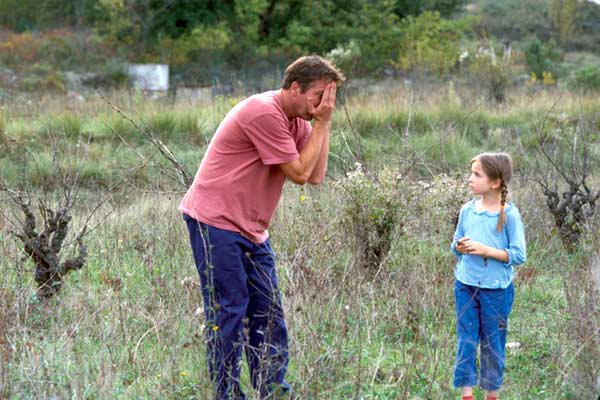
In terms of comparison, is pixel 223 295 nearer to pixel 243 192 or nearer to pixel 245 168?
pixel 243 192

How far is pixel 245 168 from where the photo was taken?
12.7ft

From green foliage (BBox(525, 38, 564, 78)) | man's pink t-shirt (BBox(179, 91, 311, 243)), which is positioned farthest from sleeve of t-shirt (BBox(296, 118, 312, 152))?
green foliage (BBox(525, 38, 564, 78))

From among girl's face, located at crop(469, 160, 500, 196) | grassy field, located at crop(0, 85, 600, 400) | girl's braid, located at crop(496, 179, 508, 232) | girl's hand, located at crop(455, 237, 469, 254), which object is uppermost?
girl's face, located at crop(469, 160, 500, 196)

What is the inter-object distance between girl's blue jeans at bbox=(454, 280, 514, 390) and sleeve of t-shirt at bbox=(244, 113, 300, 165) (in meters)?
1.22

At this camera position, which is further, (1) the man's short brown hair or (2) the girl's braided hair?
(2) the girl's braided hair

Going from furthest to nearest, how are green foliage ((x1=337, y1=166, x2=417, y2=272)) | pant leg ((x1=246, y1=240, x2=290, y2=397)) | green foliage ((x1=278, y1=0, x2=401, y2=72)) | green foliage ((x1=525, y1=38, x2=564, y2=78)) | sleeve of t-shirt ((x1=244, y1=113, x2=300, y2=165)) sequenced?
1. green foliage ((x1=278, y1=0, x2=401, y2=72))
2. green foliage ((x1=525, y1=38, x2=564, y2=78))
3. green foliage ((x1=337, y1=166, x2=417, y2=272))
4. pant leg ((x1=246, y1=240, x2=290, y2=397))
5. sleeve of t-shirt ((x1=244, y1=113, x2=300, y2=165))

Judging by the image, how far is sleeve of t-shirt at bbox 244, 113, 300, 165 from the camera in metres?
3.77

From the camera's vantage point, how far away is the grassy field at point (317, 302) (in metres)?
4.12

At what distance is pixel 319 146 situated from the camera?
389 centimetres

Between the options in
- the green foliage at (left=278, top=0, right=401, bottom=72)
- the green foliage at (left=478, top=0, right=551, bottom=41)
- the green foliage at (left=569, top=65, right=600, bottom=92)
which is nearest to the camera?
the green foliage at (left=569, top=65, right=600, bottom=92)

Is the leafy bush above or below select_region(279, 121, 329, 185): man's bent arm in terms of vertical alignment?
below

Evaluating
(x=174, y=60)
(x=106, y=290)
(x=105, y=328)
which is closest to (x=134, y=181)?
(x=106, y=290)

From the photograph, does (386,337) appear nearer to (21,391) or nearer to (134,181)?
(21,391)

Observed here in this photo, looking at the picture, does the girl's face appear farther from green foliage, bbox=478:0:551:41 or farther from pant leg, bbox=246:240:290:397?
green foliage, bbox=478:0:551:41
